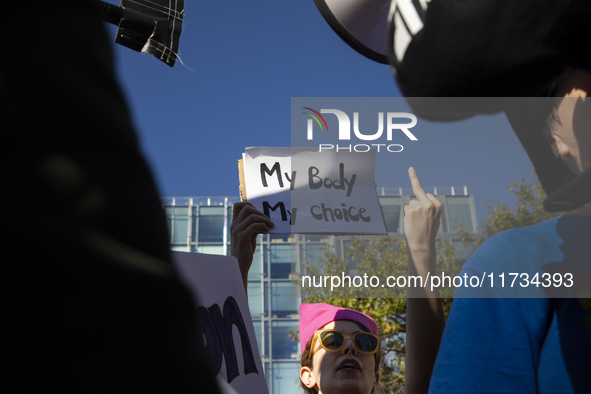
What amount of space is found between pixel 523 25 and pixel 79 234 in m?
0.37

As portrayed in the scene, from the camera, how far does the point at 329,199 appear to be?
8.01ft

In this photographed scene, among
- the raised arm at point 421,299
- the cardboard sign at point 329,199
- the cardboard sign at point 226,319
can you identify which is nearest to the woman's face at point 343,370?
the cardboard sign at point 329,199

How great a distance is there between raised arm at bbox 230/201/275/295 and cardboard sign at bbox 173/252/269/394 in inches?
16.8

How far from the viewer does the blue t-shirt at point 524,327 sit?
661 millimetres

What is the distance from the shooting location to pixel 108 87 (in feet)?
1.10

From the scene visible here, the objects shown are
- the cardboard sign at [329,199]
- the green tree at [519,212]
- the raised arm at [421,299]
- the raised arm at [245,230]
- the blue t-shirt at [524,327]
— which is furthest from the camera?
the cardboard sign at [329,199]

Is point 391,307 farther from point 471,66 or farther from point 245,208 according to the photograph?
point 471,66

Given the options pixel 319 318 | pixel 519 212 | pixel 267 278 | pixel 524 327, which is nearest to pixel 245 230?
pixel 319 318

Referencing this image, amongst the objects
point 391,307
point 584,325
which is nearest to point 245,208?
point 584,325

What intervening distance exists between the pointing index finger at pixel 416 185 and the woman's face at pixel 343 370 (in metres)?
1.76

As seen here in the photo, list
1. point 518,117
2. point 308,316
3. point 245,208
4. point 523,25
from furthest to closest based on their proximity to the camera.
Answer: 1. point 308,316
2. point 245,208
3. point 518,117
4. point 523,25

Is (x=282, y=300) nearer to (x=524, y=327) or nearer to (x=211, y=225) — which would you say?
(x=211, y=225)

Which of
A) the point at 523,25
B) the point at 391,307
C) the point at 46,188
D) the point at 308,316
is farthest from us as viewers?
the point at 391,307

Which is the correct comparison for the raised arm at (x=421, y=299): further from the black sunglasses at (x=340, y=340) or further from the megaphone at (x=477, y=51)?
the black sunglasses at (x=340, y=340)
